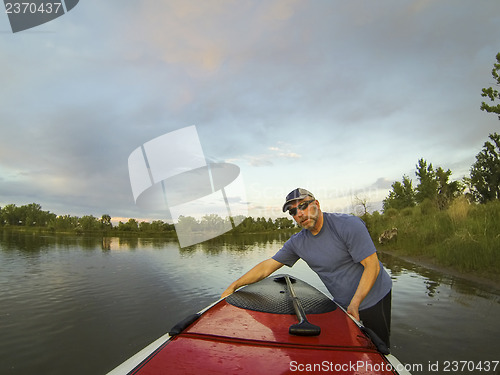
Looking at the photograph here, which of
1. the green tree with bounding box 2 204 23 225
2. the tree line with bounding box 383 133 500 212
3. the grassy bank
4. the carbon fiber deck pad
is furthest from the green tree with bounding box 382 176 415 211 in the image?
the green tree with bounding box 2 204 23 225

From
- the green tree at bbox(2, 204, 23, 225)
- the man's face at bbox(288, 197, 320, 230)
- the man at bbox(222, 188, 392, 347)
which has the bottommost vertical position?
the man at bbox(222, 188, 392, 347)

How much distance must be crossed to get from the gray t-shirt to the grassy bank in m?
9.00

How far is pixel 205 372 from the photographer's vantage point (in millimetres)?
1896

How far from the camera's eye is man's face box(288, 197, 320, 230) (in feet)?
11.0

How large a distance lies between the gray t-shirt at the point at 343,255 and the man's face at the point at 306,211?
0.64 feet

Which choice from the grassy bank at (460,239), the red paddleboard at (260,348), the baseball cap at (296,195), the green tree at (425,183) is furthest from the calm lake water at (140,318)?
the green tree at (425,183)

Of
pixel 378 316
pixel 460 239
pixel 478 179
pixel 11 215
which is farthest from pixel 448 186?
pixel 11 215

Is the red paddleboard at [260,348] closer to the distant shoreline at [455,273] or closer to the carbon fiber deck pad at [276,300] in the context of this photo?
the carbon fiber deck pad at [276,300]

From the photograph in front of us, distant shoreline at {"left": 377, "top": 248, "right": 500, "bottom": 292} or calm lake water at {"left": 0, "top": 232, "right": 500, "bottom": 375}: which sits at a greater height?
calm lake water at {"left": 0, "top": 232, "right": 500, "bottom": 375}

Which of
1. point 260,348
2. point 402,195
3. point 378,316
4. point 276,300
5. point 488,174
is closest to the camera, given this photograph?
point 260,348

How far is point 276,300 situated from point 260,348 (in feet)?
5.21

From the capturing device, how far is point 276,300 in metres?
3.85

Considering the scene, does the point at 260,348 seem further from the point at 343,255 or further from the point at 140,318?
the point at 140,318

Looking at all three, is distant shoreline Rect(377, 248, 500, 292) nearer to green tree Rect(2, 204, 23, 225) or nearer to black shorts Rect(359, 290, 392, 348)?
black shorts Rect(359, 290, 392, 348)
